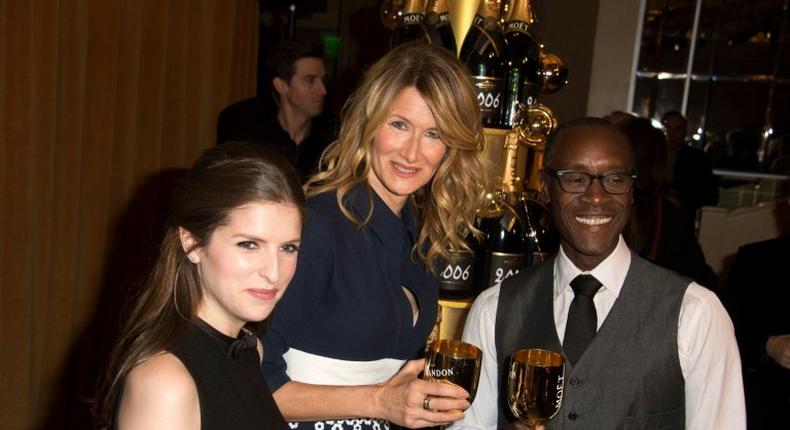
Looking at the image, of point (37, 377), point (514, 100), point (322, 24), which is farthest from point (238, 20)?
point (322, 24)

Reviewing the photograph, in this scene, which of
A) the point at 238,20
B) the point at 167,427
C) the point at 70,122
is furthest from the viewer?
the point at 238,20

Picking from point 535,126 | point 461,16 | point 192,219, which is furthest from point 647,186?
point 192,219

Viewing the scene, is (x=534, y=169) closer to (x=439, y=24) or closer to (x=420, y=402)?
(x=439, y=24)

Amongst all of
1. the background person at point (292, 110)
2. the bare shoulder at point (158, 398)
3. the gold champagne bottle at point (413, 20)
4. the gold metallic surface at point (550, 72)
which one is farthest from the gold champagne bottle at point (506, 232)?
the background person at point (292, 110)

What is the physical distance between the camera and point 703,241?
7.71 m

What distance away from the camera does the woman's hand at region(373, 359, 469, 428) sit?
145 cm

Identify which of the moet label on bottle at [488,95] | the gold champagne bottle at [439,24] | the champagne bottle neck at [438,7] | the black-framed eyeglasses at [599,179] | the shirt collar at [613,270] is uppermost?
the champagne bottle neck at [438,7]

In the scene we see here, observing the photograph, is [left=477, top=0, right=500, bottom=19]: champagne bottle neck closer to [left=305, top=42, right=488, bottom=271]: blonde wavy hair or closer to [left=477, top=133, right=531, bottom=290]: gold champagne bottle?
[left=477, top=133, right=531, bottom=290]: gold champagne bottle

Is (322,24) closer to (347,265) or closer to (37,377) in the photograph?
(37,377)

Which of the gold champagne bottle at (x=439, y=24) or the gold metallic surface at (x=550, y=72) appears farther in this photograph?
the gold metallic surface at (x=550, y=72)

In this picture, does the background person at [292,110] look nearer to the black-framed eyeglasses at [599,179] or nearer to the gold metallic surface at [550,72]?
the gold metallic surface at [550,72]

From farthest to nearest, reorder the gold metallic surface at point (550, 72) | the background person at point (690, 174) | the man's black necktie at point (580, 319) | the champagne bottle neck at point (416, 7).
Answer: the background person at point (690, 174) < the gold metallic surface at point (550, 72) < the champagne bottle neck at point (416, 7) < the man's black necktie at point (580, 319)

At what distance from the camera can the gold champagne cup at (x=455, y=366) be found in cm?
145

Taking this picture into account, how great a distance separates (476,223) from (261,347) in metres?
0.94
